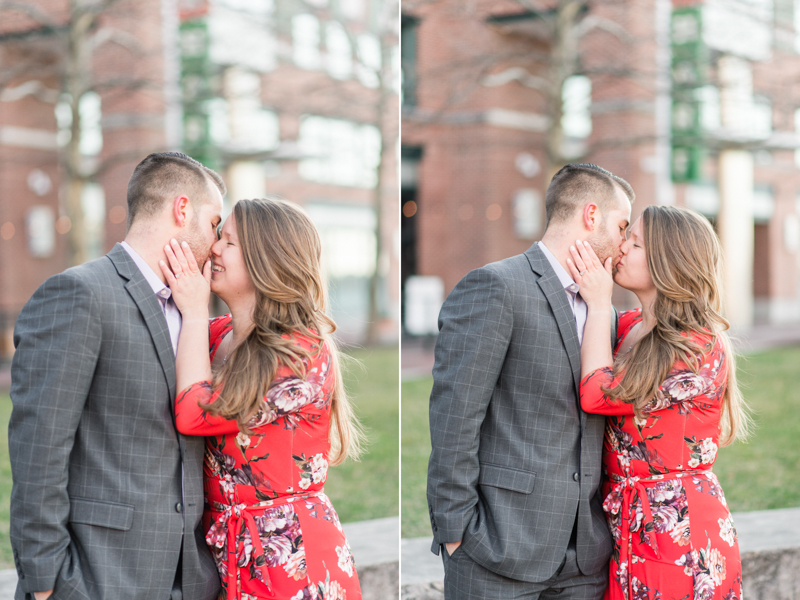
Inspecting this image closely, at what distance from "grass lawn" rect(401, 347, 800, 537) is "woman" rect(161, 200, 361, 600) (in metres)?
3.27

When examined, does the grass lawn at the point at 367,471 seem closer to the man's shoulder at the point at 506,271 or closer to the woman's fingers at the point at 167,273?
the woman's fingers at the point at 167,273

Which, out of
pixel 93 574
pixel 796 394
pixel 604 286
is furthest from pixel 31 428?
pixel 796 394

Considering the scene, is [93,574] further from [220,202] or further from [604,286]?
[604,286]

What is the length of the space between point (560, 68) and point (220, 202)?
1659 centimetres

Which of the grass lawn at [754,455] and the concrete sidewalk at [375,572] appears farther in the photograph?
the grass lawn at [754,455]

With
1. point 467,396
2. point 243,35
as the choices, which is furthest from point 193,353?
point 243,35

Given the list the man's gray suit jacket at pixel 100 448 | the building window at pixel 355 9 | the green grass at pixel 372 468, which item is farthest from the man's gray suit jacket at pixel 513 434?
the building window at pixel 355 9

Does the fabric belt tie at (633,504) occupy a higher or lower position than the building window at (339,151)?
lower

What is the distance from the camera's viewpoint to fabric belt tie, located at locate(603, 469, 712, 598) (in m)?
2.88

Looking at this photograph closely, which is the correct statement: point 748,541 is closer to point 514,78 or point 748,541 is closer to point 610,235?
point 610,235

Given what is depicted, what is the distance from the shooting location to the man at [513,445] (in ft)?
9.46

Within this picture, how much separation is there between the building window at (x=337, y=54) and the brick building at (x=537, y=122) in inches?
71.9

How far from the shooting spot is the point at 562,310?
9.74 ft

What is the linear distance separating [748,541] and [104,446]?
370 centimetres
